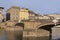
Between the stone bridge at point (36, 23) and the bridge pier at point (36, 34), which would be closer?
the bridge pier at point (36, 34)

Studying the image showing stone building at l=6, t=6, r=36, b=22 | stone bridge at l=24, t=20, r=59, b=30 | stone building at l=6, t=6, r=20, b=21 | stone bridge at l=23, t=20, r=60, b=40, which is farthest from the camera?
stone building at l=6, t=6, r=20, b=21

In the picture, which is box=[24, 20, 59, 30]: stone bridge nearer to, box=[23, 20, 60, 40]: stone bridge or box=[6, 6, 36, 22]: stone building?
box=[23, 20, 60, 40]: stone bridge

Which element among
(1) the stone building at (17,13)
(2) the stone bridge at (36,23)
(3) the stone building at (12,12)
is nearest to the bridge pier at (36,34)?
(2) the stone bridge at (36,23)

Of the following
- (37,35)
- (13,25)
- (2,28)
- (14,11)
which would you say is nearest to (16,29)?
(13,25)

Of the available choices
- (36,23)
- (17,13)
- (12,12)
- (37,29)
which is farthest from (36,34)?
(12,12)

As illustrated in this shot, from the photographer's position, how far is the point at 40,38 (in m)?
35.5

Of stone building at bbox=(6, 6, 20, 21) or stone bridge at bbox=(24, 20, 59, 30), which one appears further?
stone building at bbox=(6, 6, 20, 21)

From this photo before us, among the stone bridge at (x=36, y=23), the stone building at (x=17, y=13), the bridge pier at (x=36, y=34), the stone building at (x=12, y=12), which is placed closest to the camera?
the bridge pier at (x=36, y=34)

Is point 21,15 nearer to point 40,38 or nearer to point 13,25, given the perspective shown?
point 13,25

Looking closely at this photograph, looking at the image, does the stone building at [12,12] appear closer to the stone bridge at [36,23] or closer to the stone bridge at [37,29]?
the stone bridge at [37,29]

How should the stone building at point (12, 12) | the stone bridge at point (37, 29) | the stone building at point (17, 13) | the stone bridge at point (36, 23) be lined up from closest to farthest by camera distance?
Answer: the stone bridge at point (37, 29) → the stone bridge at point (36, 23) → the stone building at point (17, 13) → the stone building at point (12, 12)

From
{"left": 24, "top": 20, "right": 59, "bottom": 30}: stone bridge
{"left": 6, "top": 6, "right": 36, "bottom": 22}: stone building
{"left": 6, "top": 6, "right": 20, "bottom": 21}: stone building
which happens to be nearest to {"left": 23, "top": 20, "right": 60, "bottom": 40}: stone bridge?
{"left": 24, "top": 20, "right": 59, "bottom": 30}: stone bridge

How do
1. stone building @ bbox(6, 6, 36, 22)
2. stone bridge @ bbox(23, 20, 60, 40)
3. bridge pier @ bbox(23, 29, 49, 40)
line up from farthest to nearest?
1. stone building @ bbox(6, 6, 36, 22)
2. stone bridge @ bbox(23, 20, 60, 40)
3. bridge pier @ bbox(23, 29, 49, 40)

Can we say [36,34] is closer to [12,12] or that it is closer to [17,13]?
[17,13]
